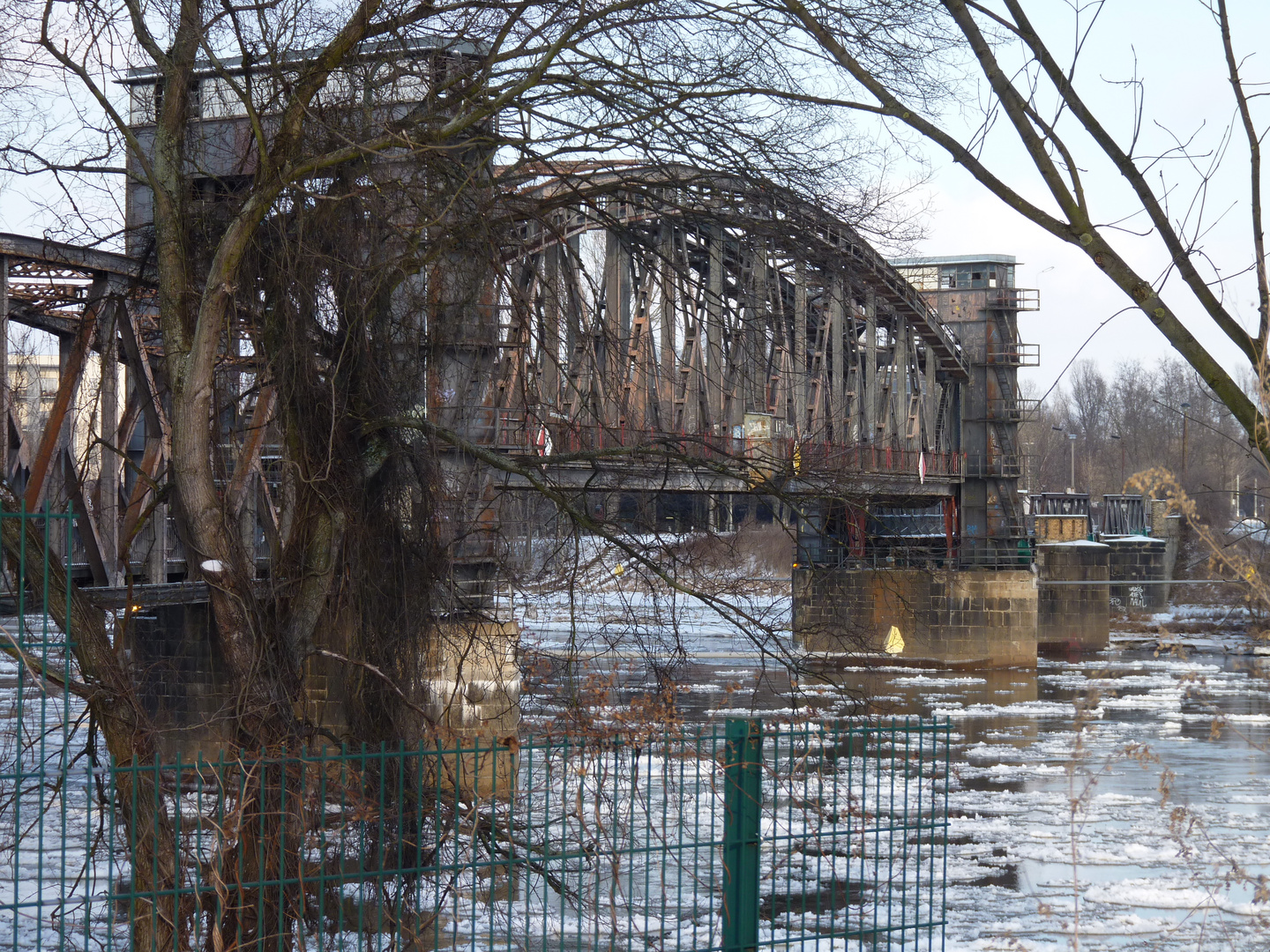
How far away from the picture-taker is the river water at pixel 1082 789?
920cm

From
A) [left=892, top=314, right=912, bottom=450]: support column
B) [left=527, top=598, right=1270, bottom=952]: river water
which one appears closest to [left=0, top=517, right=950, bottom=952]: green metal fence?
[left=527, top=598, right=1270, bottom=952]: river water

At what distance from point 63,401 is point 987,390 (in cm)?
4339

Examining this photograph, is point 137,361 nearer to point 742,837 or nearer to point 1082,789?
point 742,837

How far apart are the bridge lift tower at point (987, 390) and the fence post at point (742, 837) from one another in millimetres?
42881

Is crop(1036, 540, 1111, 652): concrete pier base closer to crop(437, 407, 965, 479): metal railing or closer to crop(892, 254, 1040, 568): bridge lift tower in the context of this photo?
crop(892, 254, 1040, 568): bridge lift tower

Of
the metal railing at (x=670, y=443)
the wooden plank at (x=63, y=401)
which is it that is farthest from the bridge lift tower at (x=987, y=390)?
the wooden plank at (x=63, y=401)

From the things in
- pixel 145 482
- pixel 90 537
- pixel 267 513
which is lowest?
pixel 90 537

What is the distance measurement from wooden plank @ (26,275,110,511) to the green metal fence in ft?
4.95

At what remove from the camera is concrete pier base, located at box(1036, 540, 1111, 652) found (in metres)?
51.8

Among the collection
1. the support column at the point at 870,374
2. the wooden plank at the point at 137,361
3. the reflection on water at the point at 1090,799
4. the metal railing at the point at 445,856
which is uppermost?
the support column at the point at 870,374

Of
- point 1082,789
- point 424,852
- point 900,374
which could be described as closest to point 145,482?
point 424,852

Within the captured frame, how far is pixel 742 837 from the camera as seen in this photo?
657 cm

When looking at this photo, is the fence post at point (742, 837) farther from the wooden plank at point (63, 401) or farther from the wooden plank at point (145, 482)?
the wooden plank at point (63, 401)

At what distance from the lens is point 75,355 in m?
12.7
